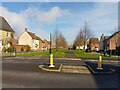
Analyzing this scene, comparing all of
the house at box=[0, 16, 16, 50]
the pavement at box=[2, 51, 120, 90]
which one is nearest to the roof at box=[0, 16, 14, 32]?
the house at box=[0, 16, 16, 50]

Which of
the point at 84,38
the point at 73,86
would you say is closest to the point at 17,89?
the point at 73,86

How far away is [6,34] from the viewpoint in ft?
179

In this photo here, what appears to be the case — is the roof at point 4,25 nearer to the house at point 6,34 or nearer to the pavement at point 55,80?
the house at point 6,34

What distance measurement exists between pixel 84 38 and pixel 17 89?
154 feet

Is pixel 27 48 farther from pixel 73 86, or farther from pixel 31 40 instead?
pixel 73 86

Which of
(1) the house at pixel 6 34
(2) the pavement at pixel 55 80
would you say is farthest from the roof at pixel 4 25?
(2) the pavement at pixel 55 80

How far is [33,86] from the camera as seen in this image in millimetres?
8688

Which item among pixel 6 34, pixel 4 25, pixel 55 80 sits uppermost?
pixel 4 25

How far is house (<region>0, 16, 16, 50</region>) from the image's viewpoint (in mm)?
50956

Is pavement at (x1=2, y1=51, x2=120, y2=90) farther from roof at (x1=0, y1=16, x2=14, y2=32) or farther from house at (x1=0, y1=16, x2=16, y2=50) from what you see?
roof at (x1=0, y1=16, x2=14, y2=32)

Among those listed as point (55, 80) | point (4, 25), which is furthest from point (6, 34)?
point (55, 80)

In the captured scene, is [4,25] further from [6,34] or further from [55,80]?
[55,80]

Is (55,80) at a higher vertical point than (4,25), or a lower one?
lower

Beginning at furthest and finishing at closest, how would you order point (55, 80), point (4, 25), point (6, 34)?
1. point (4, 25)
2. point (6, 34)
3. point (55, 80)
